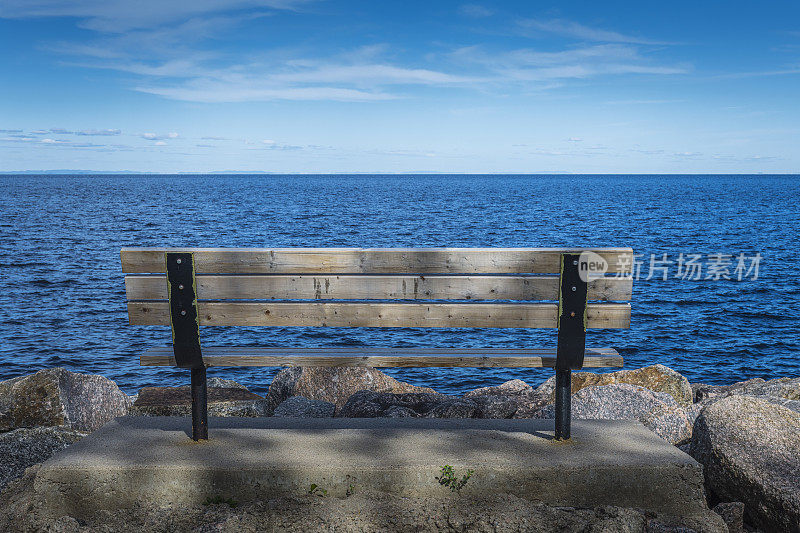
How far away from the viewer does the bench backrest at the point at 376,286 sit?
411 cm

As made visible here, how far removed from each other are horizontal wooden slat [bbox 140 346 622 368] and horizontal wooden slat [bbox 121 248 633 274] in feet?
1.85

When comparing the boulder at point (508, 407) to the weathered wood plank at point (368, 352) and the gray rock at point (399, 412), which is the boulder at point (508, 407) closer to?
the gray rock at point (399, 412)

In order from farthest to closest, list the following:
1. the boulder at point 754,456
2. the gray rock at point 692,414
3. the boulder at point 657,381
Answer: the boulder at point 657,381 < the gray rock at point 692,414 < the boulder at point 754,456

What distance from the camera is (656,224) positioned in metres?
56.1

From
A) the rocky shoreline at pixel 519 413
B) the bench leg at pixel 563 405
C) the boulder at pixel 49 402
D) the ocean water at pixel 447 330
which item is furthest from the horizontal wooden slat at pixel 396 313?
the ocean water at pixel 447 330

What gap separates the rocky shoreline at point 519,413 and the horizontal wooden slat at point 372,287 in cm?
129

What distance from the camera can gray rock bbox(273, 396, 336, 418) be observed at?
7.29 m

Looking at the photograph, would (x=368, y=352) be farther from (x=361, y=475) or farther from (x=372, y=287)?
(x=361, y=475)

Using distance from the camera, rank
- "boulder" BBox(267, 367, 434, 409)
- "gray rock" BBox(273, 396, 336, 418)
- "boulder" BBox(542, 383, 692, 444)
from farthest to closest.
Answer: "boulder" BBox(267, 367, 434, 409), "gray rock" BBox(273, 396, 336, 418), "boulder" BBox(542, 383, 692, 444)

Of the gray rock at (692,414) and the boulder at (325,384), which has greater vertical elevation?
the gray rock at (692,414)

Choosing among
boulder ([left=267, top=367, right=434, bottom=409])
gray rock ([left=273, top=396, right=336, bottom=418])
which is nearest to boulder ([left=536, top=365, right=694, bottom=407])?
boulder ([left=267, top=367, right=434, bottom=409])

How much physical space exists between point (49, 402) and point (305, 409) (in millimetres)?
2599

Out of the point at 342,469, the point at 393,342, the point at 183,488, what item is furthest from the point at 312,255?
the point at 393,342

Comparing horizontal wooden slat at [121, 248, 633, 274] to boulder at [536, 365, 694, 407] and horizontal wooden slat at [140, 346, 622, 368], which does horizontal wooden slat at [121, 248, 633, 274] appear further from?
boulder at [536, 365, 694, 407]
